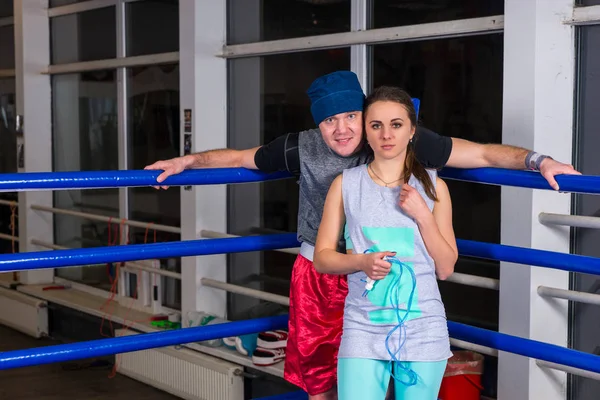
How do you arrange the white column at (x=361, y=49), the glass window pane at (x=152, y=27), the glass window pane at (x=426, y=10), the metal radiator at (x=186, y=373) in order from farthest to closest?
the glass window pane at (x=152, y=27) → the metal radiator at (x=186, y=373) → the white column at (x=361, y=49) → the glass window pane at (x=426, y=10)

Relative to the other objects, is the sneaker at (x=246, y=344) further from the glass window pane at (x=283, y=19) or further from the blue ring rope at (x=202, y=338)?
the blue ring rope at (x=202, y=338)

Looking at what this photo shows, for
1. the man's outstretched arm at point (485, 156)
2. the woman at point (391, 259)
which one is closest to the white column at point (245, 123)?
the man's outstretched arm at point (485, 156)

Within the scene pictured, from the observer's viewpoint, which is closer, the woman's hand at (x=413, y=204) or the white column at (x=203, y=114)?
the woman's hand at (x=413, y=204)

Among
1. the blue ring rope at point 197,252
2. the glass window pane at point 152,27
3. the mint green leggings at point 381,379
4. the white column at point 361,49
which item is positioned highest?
the glass window pane at point 152,27

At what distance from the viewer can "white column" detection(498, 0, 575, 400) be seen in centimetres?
342

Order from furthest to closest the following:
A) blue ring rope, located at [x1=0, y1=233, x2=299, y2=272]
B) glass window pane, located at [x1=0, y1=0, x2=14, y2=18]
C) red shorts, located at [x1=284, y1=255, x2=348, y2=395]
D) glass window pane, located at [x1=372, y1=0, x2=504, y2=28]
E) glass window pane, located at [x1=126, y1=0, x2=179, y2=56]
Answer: glass window pane, located at [x1=0, y1=0, x2=14, y2=18] < glass window pane, located at [x1=126, y1=0, x2=179, y2=56] < glass window pane, located at [x1=372, y1=0, x2=504, y2=28] < red shorts, located at [x1=284, y1=255, x2=348, y2=395] < blue ring rope, located at [x1=0, y1=233, x2=299, y2=272]

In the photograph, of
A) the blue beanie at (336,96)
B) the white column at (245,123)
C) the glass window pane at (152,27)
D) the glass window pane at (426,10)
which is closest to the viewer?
the blue beanie at (336,96)

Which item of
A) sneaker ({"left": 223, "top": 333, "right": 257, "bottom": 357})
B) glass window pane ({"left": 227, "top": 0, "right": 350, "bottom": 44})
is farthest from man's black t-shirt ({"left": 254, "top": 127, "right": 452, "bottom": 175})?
sneaker ({"left": 223, "top": 333, "right": 257, "bottom": 357})


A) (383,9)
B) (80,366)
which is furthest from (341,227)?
(80,366)

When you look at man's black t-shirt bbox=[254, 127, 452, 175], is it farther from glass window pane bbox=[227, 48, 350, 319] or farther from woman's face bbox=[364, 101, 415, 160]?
glass window pane bbox=[227, 48, 350, 319]

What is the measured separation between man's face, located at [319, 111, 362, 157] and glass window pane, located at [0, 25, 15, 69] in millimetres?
6827

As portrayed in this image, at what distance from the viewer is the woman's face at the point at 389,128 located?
7.09 feet

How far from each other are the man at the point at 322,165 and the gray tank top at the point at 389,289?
0.69ft

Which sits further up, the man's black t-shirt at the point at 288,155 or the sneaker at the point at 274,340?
the man's black t-shirt at the point at 288,155
